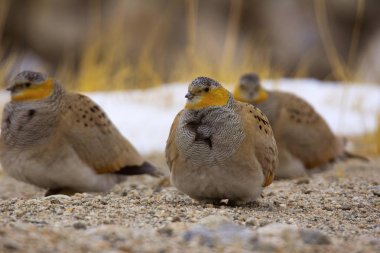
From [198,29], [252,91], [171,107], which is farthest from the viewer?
[198,29]

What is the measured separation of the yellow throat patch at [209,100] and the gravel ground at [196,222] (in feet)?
2.45

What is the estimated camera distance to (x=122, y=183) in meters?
9.01

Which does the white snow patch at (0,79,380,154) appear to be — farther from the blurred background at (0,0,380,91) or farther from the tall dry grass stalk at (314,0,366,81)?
the blurred background at (0,0,380,91)

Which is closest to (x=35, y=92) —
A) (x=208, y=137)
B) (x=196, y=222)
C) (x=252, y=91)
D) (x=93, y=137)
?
(x=93, y=137)

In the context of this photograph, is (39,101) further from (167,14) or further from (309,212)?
(167,14)

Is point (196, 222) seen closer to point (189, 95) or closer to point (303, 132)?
point (189, 95)

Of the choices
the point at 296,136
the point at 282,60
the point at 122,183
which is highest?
the point at 282,60

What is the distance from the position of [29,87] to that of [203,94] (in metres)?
2.12

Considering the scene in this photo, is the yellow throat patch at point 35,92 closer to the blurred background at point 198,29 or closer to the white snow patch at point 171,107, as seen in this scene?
the white snow patch at point 171,107

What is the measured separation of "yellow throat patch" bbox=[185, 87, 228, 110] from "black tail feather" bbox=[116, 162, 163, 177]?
220 cm

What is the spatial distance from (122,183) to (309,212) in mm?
3120

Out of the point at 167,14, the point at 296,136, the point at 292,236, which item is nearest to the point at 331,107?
the point at 296,136

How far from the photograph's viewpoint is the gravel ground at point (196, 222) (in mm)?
4594

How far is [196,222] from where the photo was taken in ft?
17.6
